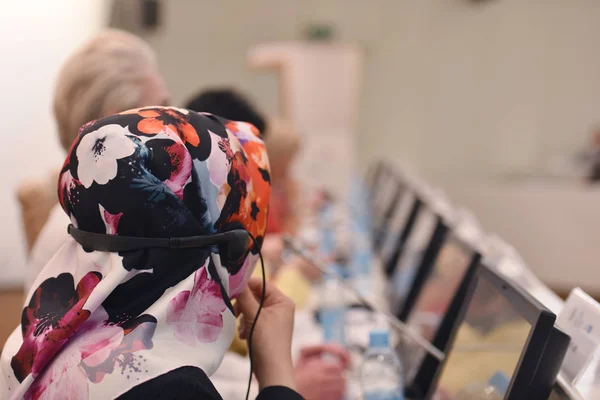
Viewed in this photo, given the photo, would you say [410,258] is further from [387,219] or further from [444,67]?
[444,67]

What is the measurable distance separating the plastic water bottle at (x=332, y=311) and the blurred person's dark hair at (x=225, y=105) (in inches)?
20.9

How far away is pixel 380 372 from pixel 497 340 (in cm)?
33

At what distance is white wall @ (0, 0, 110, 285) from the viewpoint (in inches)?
126

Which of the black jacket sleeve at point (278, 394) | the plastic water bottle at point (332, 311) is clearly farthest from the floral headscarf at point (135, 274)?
the plastic water bottle at point (332, 311)

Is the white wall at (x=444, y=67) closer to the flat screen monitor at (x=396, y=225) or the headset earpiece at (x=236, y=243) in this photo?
the flat screen monitor at (x=396, y=225)

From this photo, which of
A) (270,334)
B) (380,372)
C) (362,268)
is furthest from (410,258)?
(270,334)

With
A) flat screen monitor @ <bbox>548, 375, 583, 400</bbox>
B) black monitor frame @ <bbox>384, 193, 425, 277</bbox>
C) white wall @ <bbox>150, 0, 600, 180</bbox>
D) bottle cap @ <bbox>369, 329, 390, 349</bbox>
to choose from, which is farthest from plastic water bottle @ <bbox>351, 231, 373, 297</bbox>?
white wall @ <bbox>150, 0, 600, 180</bbox>

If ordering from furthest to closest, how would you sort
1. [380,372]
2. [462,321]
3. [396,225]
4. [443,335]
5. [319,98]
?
[319,98]
[396,225]
[443,335]
[380,372]
[462,321]

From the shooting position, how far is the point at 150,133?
80 cm

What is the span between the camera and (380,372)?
4.57 ft

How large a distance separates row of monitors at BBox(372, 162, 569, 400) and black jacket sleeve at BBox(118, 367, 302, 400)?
1.42ft

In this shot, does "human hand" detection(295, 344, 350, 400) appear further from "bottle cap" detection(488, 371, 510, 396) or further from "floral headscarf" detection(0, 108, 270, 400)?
"floral headscarf" detection(0, 108, 270, 400)

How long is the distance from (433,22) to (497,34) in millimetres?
503

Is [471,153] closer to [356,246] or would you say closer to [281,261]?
[356,246]
